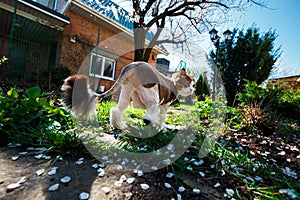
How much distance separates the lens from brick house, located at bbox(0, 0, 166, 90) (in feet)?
16.4

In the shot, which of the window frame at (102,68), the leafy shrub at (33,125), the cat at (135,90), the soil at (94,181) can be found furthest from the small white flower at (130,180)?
the window frame at (102,68)

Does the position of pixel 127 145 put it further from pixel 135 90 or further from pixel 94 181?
pixel 135 90

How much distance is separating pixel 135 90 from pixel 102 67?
6.28 meters

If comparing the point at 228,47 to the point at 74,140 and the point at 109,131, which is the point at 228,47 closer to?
the point at 109,131

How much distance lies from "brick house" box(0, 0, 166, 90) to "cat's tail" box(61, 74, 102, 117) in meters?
3.31

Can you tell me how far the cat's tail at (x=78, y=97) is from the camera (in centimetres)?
181

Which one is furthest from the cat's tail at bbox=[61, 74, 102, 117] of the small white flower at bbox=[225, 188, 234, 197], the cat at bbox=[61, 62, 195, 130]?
the small white flower at bbox=[225, 188, 234, 197]

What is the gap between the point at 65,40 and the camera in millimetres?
6195

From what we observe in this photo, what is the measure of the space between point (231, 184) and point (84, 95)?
1.66m

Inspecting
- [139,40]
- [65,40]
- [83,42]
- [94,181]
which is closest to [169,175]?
[94,181]

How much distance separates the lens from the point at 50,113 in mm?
1908

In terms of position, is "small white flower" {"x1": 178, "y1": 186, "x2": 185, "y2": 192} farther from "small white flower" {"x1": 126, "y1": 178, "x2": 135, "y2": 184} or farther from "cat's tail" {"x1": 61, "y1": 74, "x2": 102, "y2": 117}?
"cat's tail" {"x1": 61, "y1": 74, "x2": 102, "y2": 117}

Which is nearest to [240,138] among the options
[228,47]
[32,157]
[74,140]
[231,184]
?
[231,184]

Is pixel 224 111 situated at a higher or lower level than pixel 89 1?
lower
